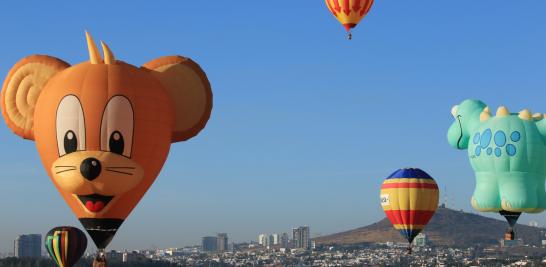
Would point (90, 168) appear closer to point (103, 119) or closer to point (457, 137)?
point (103, 119)

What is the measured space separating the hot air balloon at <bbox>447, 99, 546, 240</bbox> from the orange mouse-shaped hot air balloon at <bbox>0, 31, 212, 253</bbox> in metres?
10.8

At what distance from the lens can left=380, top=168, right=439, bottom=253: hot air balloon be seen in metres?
35.4

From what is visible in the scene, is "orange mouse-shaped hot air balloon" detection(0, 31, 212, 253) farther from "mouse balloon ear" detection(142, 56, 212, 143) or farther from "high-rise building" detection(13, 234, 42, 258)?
"high-rise building" detection(13, 234, 42, 258)

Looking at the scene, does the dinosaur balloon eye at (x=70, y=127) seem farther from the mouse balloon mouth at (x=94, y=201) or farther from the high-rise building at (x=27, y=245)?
the high-rise building at (x=27, y=245)

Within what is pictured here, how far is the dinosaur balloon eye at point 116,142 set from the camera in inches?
829

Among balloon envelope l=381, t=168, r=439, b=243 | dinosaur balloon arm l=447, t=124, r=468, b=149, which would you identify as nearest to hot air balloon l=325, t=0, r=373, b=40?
dinosaur balloon arm l=447, t=124, r=468, b=149

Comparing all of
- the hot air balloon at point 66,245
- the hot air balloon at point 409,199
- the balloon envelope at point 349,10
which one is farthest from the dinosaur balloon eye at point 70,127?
the hot air balloon at point 409,199

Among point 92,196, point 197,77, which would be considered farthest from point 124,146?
point 197,77

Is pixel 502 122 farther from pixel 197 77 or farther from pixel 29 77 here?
pixel 29 77

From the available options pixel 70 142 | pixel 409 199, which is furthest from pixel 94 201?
pixel 409 199

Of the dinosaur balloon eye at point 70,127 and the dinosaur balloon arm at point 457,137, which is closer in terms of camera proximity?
the dinosaur balloon eye at point 70,127

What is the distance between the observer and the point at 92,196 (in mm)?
21656

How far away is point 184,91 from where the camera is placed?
75.7 ft

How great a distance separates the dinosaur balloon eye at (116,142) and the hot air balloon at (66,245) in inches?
632
